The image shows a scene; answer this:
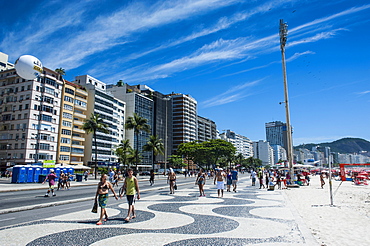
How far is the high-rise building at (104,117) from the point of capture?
7612 cm

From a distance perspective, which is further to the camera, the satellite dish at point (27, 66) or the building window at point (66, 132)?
the building window at point (66, 132)

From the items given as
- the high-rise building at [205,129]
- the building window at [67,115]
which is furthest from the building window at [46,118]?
the high-rise building at [205,129]

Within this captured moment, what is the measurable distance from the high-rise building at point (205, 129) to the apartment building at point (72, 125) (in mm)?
71523

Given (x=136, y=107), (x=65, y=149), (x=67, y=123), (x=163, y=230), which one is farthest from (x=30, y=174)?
(x=136, y=107)

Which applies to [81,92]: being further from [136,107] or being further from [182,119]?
[182,119]

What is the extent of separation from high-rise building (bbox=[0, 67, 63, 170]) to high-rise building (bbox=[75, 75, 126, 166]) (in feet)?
39.6

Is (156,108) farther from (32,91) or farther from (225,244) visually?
(225,244)

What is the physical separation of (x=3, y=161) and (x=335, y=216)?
219ft

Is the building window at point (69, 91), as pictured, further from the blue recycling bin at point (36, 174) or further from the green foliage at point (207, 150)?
the blue recycling bin at point (36, 174)

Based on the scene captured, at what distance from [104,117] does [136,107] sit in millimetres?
17342

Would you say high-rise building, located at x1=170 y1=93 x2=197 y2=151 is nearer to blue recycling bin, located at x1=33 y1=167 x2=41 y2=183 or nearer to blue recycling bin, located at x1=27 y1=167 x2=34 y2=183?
blue recycling bin, located at x1=33 y1=167 x2=41 y2=183

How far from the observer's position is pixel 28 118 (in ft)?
192

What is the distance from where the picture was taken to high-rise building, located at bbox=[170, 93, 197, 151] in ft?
392

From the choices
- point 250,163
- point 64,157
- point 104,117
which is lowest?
point 250,163
